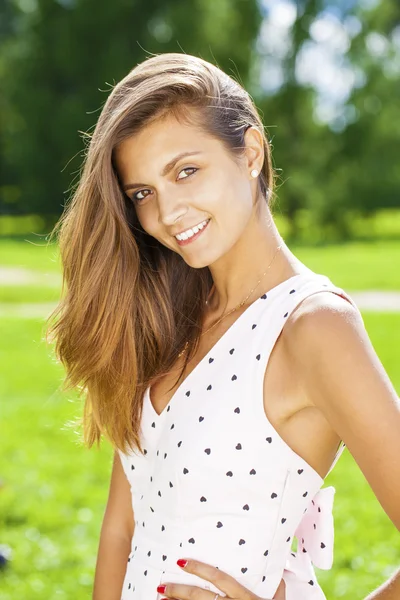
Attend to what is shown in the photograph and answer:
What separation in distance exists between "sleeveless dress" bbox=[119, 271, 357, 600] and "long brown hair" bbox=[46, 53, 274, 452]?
20cm

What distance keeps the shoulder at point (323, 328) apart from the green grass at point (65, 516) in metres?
1.77

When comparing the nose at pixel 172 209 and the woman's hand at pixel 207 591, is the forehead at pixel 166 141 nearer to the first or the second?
the nose at pixel 172 209

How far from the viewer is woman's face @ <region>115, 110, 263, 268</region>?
178 cm

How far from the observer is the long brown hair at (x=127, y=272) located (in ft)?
6.02

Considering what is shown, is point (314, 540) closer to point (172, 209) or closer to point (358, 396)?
point (358, 396)

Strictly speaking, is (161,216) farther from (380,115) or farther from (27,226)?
(27,226)

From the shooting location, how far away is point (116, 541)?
207 cm

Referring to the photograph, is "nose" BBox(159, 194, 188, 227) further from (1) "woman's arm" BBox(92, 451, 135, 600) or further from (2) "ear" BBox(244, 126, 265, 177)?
(1) "woman's arm" BBox(92, 451, 135, 600)

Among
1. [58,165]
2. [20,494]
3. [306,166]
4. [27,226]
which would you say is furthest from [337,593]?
[27,226]

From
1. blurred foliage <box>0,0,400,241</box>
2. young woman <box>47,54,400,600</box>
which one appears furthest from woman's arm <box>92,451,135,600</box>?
blurred foliage <box>0,0,400,241</box>

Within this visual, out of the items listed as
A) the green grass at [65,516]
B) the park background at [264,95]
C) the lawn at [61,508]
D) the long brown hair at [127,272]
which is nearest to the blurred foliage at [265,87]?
the park background at [264,95]

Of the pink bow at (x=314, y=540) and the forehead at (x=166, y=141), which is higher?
the forehead at (x=166, y=141)

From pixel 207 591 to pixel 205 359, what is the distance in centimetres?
45

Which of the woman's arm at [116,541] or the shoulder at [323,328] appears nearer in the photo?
the shoulder at [323,328]
